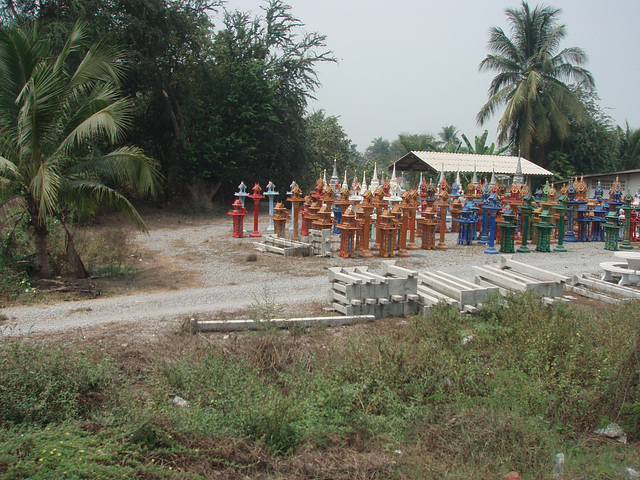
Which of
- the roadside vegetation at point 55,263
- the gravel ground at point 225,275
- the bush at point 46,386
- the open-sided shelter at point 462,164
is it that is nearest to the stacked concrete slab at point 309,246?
the gravel ground at point 225,275

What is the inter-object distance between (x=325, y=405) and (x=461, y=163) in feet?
77.4

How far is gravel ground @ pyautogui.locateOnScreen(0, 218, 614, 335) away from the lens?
820 centimetres

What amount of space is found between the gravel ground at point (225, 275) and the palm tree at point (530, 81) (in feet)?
54.8

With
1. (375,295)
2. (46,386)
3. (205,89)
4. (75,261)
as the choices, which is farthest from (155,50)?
(46,386)

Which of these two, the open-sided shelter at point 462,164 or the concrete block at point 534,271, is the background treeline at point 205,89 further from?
the concrete block at point 534,271

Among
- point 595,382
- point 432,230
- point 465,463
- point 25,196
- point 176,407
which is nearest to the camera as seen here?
point 465,463

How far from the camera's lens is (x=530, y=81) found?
104 ft

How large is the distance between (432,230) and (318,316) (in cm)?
795

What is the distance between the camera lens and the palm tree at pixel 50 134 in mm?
A: 9680

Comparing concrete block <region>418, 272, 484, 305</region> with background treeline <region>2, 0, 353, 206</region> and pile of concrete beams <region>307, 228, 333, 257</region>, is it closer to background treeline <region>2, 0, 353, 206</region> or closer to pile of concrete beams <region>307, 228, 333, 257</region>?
pile of concrete beams <region>307, 228, 333, 257</region>

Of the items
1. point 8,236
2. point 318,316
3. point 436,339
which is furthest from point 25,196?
point 436,339

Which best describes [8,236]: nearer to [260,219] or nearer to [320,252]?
[320,252]

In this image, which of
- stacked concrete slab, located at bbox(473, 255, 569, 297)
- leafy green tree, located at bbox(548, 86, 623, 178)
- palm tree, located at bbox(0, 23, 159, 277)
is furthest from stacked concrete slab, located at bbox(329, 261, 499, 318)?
leafy green tree, located at bbox(548, 86, 623, 178)

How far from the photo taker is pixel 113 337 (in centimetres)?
705
